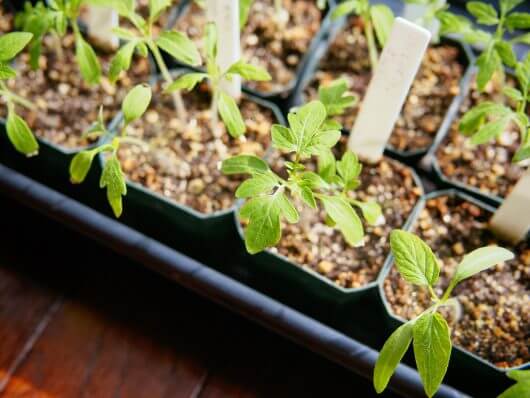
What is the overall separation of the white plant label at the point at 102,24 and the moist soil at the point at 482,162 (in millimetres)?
575

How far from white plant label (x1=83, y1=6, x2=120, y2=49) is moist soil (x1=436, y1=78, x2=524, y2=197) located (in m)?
0.57

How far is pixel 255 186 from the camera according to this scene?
Result: 835 millimetres

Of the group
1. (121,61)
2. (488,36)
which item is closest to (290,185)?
(121,61)

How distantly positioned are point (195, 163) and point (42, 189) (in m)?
0.24

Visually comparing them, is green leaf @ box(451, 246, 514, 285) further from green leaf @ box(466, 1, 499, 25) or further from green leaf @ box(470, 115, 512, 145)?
green leaf @ box(466, 1, 499, 25)

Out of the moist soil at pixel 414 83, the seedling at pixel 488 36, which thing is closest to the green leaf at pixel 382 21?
the seedling at pixel 488 36

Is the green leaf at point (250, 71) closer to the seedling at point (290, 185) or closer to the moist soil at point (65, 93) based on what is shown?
the seedling at point (290, 185)

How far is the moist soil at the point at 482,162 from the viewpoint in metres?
1.13

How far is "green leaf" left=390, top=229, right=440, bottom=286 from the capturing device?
0.80 metres

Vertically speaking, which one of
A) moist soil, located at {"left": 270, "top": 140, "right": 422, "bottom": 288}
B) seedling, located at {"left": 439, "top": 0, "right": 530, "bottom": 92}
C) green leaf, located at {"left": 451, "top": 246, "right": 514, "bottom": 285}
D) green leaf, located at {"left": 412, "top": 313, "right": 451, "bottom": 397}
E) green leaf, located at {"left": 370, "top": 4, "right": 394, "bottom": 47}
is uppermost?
seedling, located at {"left": 439, "top": 0, "right": 530, "bottom": 92}

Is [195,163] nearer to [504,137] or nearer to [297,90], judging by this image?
[297,90]

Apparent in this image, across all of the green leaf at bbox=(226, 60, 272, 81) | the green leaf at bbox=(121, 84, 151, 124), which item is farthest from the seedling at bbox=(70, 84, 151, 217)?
the green leaf at bbox=(226, 60, 272, 81)

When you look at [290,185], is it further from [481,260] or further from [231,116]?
[481,260]

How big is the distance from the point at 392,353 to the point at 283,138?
276 millimetres
